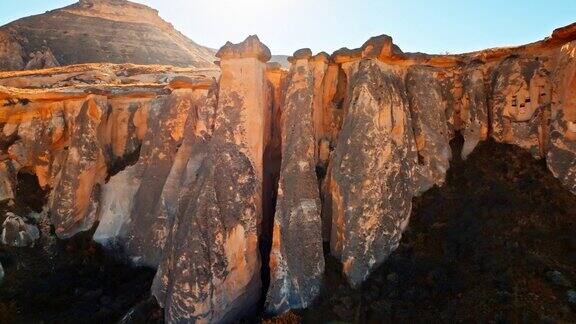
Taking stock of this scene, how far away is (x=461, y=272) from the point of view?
10.3 metres

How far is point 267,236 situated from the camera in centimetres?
1324

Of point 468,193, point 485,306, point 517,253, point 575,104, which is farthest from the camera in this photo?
point 468,193

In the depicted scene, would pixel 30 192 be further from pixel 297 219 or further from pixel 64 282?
pixel 297 219

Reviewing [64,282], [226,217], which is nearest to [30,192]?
Result: [64,282]

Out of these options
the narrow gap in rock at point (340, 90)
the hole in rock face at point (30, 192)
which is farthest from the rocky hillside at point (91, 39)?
the narrow gap in rock at point (340, 90)

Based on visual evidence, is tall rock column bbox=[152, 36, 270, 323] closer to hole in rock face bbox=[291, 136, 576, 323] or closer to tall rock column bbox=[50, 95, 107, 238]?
hole in rock face bbox=[291, 136, 576, 323]

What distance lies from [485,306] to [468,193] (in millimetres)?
3676

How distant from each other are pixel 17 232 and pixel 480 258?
48.9ft

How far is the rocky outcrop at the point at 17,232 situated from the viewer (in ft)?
51.8

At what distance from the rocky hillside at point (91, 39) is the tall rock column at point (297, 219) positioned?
3377 cm

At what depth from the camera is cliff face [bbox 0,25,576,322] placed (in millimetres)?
11484

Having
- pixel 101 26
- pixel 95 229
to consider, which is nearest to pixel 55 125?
pixel 95 229

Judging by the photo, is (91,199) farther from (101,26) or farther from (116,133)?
(101,26)

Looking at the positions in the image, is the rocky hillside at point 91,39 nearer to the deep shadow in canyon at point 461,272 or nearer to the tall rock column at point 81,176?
the tall rock column at point 81,176
